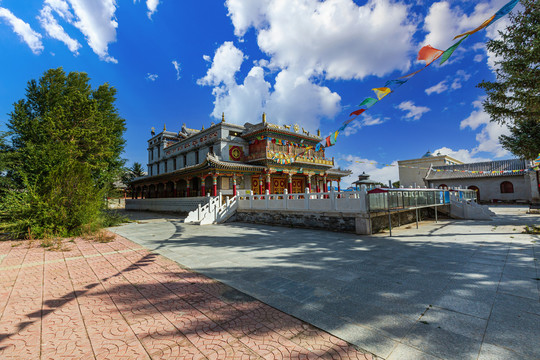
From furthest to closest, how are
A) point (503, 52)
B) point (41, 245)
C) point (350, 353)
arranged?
point (503, 52) < point (41, 245) < point (350, 353)

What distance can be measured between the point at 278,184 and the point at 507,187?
2573 centimetres

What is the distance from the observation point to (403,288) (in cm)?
379

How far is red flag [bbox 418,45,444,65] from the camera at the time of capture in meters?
4.95

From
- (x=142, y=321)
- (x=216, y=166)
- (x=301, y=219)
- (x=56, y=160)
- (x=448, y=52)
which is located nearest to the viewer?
(x=142, y=321)

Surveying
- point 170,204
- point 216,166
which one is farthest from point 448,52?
point 170,204

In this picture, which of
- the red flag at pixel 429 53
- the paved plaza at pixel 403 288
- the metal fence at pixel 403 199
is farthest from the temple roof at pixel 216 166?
the red flag at pixel 429 53

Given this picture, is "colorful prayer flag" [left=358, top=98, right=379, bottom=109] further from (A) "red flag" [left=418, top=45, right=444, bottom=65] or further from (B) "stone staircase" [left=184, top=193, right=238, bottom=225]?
(B) "stone staircase" [left=184, top=193, right=238, bottom=225]

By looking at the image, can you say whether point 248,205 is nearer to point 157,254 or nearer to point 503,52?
point 157,254

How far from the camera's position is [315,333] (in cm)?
260

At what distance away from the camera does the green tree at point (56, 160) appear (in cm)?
877

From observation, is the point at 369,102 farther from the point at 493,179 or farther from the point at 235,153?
the point at 493,179

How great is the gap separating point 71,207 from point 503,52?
18997 millimetres

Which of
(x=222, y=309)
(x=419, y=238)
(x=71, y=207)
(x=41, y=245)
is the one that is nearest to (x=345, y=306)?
(x=222, y=309)

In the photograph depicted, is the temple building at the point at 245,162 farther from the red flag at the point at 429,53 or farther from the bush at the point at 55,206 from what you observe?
the red flag at the point at 429,53
